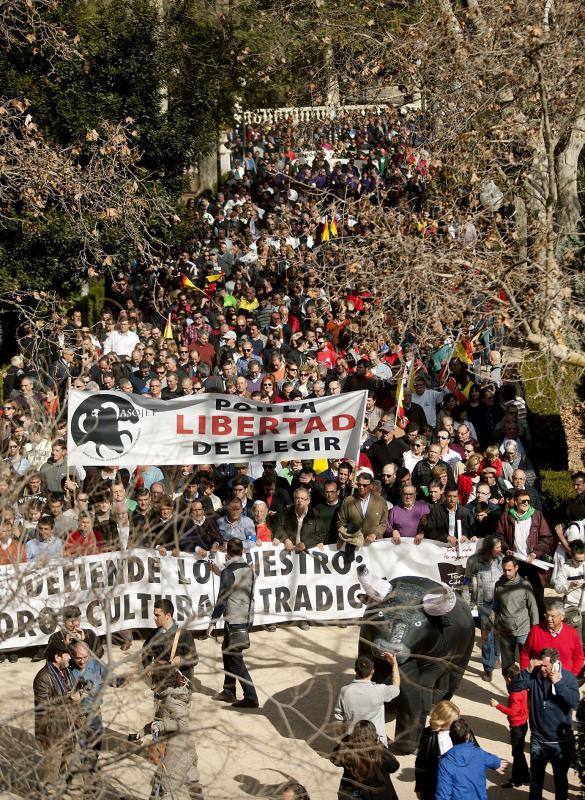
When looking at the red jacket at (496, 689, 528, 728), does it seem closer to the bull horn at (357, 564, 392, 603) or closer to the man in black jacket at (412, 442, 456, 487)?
the bull horn at (357, 564, 392, 603)

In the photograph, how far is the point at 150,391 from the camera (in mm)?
16828

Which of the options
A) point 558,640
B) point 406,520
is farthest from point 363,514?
point 558,640

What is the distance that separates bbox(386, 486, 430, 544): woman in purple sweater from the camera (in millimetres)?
13539

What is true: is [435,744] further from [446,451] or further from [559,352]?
[559,352]

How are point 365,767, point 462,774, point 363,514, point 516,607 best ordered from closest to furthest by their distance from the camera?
1. point 365,767
2. point 462,774
3. point 516,607
4. point 363,514

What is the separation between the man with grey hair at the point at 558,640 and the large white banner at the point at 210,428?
378cm

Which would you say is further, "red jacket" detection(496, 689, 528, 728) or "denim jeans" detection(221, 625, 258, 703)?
"denim jeans" detection(221, 625, 258, 703)

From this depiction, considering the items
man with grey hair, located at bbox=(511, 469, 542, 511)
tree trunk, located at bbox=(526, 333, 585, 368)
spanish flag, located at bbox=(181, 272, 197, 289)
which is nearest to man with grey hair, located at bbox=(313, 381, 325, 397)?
tree trunk, located at bbox=(526, 333, 585, 368)

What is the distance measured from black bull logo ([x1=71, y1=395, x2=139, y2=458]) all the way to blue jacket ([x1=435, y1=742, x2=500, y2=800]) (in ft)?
17.8

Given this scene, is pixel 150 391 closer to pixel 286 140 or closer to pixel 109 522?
pixel 109 522

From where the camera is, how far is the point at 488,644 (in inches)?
474

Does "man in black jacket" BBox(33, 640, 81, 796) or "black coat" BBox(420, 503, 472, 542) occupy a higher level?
"black coat" BBox(420, 503, 472, 542)

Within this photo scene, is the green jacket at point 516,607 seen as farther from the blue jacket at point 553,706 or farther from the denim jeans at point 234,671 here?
the denim jeans at point 234,671

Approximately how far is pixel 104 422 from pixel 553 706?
5594 mm
